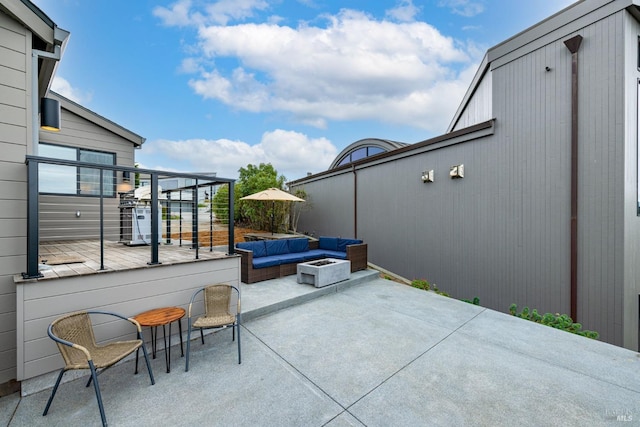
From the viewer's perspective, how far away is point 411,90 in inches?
361

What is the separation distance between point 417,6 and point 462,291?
7.20m

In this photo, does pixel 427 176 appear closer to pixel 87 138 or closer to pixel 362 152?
pixel 362 152

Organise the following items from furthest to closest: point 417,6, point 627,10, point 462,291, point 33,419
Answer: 1. point 417,6
2. point 462,291
3. point 627,10
4. point 33,419

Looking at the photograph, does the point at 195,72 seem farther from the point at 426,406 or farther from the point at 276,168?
the point at 426,406

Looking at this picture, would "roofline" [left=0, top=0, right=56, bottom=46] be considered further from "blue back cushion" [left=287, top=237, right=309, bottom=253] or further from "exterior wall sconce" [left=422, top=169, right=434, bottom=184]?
"exterior wall sconce" [left=422, top=169, right=434, bottom=184]

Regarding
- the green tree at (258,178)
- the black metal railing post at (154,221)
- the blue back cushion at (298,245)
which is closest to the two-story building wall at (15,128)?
the black metal railing post at (154,221)

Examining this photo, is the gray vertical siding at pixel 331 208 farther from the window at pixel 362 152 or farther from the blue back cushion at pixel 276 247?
the blue back cushion at pixel 276 247

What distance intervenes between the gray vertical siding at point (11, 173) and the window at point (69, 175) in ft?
11.3

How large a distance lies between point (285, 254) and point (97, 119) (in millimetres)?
5571

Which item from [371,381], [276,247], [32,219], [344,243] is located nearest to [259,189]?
[276,247]

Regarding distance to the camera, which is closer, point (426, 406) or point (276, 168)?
point (426, 406)

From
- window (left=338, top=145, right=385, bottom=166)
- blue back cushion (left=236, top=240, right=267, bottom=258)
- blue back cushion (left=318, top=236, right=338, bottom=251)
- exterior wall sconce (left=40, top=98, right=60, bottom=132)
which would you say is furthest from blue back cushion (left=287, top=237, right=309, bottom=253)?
window (left=338, top=145, right=385, bottom=166)

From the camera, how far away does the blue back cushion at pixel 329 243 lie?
704 cm

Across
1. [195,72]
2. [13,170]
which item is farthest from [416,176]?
[195,72]
